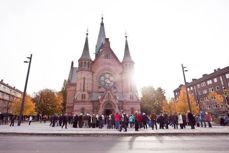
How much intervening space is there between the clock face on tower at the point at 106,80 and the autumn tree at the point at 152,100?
22.7m

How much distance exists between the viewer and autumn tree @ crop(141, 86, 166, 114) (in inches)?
2378

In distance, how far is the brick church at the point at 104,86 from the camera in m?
38.2

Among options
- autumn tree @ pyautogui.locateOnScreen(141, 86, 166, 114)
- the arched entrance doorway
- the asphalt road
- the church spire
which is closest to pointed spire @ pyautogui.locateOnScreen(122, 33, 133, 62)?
the church spire

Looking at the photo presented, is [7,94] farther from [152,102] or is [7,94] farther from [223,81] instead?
[223,81]

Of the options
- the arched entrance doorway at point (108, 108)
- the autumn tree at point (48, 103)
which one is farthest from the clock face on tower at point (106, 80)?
the autumn tree at point (48, 103)

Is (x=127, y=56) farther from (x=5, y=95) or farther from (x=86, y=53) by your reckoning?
(x=5, y=95)

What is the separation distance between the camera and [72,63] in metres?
56.5

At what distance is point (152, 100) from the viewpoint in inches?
2427

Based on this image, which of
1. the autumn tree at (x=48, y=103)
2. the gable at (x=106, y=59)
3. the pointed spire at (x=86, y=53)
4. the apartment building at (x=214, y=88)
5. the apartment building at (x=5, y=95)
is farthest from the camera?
the apartment building at (x=5, y=95)

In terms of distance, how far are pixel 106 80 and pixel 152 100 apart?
25.2 meters

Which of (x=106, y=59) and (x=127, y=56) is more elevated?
(x=127, y=56)

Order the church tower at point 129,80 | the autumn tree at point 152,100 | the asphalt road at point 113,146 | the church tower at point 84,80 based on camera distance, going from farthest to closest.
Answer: the autumn tree at point 152,100 < the church tower at point 129,80 < the church tower at point 84,80 < the asphalt road at point 113,146

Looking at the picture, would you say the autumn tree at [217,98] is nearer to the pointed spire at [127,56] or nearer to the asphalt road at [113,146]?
the pointed spire at [127,56]

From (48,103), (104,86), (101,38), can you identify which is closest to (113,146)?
(104,86)
